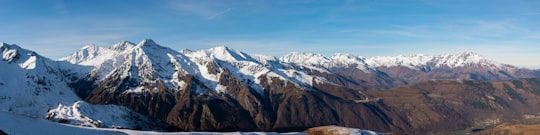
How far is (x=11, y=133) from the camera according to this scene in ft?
442

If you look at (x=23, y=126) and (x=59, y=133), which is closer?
(x=23, y=126)

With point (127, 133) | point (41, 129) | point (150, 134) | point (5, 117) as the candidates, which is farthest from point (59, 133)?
point (150, 134)

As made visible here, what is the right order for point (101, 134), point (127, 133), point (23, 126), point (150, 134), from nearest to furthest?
1. point (23, 126)
2. point (101, 134)
3. point (127, 133)
4. point (150, 134)

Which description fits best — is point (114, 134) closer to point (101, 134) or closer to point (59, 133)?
point (101, 134)

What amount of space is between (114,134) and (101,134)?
6.56 meters

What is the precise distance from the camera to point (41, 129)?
15412 centimetres

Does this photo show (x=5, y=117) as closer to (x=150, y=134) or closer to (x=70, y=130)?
(x=70, y=130)

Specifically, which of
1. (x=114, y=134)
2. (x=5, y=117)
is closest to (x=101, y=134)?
(x=114, y=134)

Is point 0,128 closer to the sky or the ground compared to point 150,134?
closer to the sky

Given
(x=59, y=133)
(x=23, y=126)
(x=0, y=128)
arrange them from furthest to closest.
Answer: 1. (x=59, y=133)
2. (x=23, y=126)
3. (x=0, y=128)

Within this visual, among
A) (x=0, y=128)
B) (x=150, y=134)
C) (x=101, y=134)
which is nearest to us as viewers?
A: (x=0, y=128)

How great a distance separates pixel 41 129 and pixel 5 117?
1194 centimetres

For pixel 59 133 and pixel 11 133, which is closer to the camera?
pixel 11 133

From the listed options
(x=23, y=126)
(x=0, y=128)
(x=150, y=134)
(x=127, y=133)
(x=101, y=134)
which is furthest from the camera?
(x=150, y=134)
